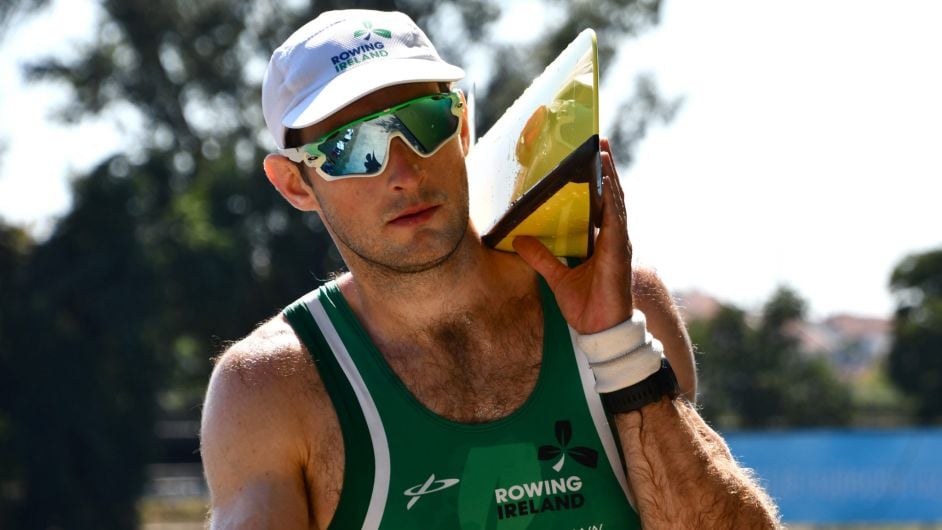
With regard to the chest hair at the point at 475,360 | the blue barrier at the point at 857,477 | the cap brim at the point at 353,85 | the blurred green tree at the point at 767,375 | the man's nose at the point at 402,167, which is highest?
the blurred green tree at the point at 767,375

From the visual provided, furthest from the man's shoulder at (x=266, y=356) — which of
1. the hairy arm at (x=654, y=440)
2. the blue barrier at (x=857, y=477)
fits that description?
the blue barrier at (x=857, y=477)

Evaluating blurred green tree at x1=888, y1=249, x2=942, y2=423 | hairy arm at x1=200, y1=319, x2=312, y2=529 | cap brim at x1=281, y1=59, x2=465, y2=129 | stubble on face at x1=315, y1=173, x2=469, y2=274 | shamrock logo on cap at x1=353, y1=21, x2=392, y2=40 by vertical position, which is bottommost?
hairy arm at x1=200, y1=319, x2=312, y2=529

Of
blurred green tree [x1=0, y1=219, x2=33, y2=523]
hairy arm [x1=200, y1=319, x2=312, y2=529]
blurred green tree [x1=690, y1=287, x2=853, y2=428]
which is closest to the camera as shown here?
hairy arm [x1=200, y1=319, x2=312, y2=529]

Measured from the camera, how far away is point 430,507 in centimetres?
314

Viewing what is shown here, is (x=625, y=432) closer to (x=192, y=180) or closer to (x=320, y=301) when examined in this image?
(x=320, y=301)

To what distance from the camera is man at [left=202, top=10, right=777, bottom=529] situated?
3096mm

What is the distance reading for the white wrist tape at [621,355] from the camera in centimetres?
308

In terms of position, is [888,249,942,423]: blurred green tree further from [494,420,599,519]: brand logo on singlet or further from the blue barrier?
[494,420,599,519]: brand logo on singlet

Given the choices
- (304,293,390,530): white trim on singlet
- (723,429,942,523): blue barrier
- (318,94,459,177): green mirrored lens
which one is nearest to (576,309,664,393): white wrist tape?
(304,293,390,530): white trim on singlet

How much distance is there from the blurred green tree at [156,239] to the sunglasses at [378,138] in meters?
24.3

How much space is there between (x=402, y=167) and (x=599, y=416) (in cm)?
76

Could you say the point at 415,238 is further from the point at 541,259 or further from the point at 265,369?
the point at 265,369

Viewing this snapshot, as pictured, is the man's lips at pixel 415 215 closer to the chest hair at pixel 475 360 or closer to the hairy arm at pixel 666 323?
the chest hair at pixel 475 360

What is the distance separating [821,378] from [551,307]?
33.4 metres
